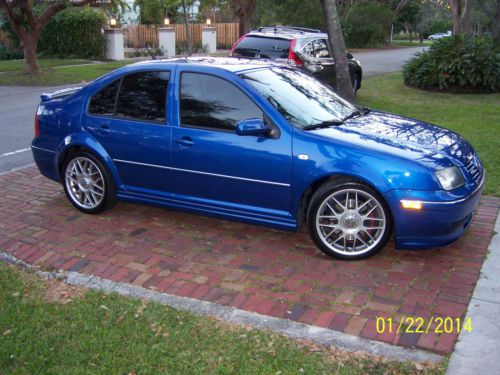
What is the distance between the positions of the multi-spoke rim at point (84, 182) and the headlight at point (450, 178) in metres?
3.31

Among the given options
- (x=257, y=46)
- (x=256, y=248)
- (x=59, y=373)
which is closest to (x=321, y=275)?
(x=256, y=248)

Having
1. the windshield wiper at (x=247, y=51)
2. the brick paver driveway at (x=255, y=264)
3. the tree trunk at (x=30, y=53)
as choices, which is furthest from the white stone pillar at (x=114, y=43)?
the brick paver driveway at (x=255, y=264)

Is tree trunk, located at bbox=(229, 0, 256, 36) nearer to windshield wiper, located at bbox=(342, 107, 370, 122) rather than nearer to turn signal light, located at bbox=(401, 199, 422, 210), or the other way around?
windshield wiper, located at bbox=(342, 107, 370, 122)

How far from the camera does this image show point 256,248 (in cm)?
514

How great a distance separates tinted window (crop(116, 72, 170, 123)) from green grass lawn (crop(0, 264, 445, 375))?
2.01 meters

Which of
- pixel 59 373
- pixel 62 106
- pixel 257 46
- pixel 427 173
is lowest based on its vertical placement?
pixel 59 373

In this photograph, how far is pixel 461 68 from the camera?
1548 cm

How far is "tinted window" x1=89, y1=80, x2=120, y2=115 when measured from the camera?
582cm

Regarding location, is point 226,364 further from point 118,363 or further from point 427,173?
point 427,173

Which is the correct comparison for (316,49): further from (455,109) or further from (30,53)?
(30,53)

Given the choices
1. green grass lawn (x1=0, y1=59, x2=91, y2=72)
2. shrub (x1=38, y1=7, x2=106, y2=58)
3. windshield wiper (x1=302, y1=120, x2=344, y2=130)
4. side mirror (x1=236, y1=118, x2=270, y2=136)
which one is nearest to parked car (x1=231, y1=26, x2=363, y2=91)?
windshield wiper (x1=302, y1=120, x2=344, y2=130)

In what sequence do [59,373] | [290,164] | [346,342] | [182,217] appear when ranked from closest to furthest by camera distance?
1. [59,373]
2. [346,342]
3. [290,164]
4. [182,217]

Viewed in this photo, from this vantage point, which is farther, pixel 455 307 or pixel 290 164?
pixel 290 164

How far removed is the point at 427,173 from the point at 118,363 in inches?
104
